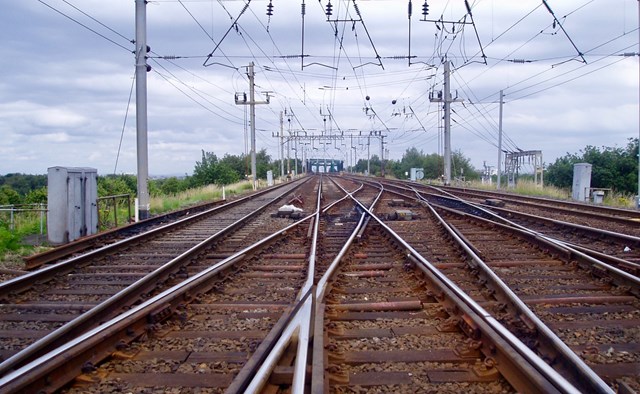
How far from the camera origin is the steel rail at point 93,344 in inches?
150

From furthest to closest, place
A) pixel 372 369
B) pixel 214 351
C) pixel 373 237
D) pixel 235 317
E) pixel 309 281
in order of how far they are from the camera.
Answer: pixel 373 237 < pixel 309 281 < pixel 235 317 < pixel 214 351 < pixel 372 369

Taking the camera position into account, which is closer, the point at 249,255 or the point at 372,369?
the point at 372,369

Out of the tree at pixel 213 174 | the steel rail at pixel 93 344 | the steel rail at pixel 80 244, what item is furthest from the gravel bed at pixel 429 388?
the tree at pixel 213 174

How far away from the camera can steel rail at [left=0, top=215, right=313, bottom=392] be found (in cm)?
382

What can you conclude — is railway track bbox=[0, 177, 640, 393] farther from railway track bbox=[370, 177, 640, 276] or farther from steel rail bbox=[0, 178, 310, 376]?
railway track bbox=[370, 177, 640, 276]

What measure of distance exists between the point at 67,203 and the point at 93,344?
8.23m

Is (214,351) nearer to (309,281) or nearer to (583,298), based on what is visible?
(309,281)

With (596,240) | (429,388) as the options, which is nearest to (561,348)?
(429,388)

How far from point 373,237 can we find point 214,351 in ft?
24.5

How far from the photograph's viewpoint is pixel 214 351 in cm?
483

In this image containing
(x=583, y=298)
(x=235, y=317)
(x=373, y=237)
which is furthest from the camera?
(x=373, y=237)

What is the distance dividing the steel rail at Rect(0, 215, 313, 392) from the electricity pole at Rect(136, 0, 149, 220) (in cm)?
1080

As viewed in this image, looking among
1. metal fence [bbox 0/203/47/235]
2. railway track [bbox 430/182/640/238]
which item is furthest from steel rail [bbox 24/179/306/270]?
railway track [bbox 430/182/640/238]

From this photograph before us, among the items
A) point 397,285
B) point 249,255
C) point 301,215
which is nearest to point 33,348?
point 397,285
